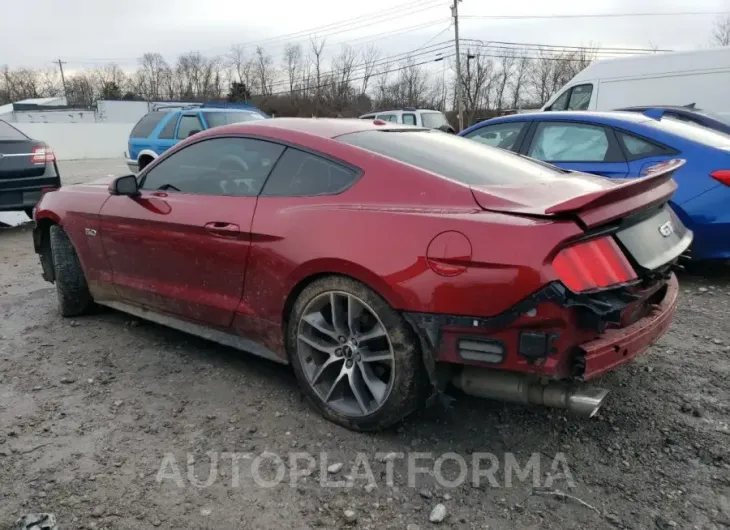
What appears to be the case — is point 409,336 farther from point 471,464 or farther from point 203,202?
point 203,202

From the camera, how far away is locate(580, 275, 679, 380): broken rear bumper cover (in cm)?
233

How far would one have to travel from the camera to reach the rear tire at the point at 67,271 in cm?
437

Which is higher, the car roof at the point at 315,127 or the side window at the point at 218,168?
the car roof at the point at 315,127

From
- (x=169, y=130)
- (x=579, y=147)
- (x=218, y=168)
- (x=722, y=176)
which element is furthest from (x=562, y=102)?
(x=218, y=168)

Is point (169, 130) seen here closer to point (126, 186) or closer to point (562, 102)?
point (562, 102)

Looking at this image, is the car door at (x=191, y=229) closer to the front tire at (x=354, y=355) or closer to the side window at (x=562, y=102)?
the front tire at (x=354, y=355)

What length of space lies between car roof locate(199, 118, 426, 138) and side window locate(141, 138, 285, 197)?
0.23 feet

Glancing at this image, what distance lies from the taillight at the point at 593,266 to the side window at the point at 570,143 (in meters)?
3.01

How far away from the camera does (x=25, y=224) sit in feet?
29.4

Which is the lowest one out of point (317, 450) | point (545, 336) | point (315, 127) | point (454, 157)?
point (317, 450)

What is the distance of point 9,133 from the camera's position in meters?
8.11

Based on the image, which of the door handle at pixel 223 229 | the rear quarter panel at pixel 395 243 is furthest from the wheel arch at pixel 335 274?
the door handle at pixel 223 229

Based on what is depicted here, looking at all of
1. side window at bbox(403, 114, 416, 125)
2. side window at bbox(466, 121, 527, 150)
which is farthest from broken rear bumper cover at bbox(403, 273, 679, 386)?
side window at bbox(403, 114, 416, 125)

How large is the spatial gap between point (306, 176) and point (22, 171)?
627 cm
